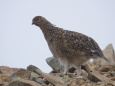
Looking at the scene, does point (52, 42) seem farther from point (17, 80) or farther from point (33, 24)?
point (17, 80)

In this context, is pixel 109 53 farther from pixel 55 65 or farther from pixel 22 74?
pixel 22 74

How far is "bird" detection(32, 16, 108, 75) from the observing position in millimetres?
11023

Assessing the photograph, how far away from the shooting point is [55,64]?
40.2 ft

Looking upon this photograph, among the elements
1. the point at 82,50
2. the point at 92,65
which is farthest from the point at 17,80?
the point at 92,65

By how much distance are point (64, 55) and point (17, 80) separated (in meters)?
3.57

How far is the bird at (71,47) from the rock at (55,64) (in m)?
0.79

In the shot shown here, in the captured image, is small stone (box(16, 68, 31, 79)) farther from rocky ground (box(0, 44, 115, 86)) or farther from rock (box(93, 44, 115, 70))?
rock (box(93, 44, 115, 70))

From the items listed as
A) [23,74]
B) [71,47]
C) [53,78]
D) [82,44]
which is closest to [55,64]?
[71,47]

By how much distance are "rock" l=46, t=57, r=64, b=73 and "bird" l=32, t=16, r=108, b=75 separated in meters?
0.79

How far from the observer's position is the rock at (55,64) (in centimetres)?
1223

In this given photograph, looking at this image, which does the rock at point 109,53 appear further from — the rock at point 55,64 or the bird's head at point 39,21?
the bird's head at point 39,21

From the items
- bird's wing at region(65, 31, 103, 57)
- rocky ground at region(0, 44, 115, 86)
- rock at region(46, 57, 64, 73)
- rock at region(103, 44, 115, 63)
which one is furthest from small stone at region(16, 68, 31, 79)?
rock at region(103, 44, 115, 63)

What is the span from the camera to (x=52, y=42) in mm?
11367

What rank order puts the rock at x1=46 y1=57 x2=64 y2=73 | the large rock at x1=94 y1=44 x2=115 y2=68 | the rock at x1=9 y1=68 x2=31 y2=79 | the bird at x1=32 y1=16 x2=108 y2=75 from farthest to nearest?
the large rock at x1=94 y1=44 x2=115 y2=68
the rock at x1=46 y1=57 x2=64 y2=73
the bird at x1=32 y1=16 x2=108 y2=75
the rock at x1=9 y1=68 x2=31 y2=79
